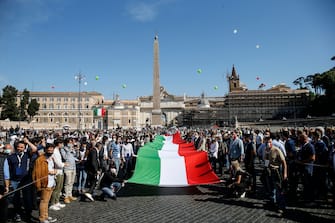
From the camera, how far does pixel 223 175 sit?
1011 cm

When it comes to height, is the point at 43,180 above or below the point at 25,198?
above

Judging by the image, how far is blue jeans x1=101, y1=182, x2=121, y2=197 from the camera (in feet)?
22.8

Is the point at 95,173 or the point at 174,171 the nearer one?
the point at 95,173

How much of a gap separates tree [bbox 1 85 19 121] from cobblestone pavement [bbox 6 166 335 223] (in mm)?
59951

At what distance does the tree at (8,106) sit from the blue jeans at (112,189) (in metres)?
59.6

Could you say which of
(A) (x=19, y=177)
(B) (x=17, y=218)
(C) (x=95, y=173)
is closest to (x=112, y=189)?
(C) (x=95, y=173)

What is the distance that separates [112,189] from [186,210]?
91.5 inches

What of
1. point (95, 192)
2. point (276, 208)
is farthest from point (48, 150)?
point (276, 208)

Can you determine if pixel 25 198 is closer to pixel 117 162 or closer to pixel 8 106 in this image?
pixel 117 162

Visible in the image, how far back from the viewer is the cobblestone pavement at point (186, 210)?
5.33 meters

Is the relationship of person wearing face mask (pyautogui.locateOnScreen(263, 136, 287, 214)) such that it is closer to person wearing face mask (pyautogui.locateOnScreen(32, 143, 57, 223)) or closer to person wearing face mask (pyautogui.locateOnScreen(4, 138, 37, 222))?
person wearing face mask (pyautogui.locateOnScreen(32, 143, 57, 223))

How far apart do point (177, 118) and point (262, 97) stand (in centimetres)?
3479

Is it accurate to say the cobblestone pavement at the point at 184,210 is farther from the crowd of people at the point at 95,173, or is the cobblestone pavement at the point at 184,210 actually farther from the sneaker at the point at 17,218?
the sneaker at the point at 17,218

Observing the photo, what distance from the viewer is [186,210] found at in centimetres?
593
